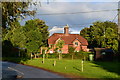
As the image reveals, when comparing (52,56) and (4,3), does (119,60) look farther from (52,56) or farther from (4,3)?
(4,3)

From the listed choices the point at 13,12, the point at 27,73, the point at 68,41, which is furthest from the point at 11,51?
the point at 13,12

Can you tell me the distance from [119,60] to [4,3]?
39.8 m

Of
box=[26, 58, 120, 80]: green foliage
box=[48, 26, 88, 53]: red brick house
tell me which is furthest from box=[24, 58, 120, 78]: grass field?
box=[48, 26, 88, 53]: red brick house

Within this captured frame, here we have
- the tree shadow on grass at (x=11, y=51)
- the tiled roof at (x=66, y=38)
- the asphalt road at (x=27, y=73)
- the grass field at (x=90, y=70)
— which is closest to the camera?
the asphalt road at (x=27, y=73)

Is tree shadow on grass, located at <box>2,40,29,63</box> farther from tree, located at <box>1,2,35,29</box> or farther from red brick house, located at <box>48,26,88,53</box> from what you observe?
tree, located at <box>1,2,35,29</box>

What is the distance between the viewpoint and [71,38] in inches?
2719

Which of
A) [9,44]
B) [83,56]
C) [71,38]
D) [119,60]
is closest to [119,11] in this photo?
Answer: [119,60]

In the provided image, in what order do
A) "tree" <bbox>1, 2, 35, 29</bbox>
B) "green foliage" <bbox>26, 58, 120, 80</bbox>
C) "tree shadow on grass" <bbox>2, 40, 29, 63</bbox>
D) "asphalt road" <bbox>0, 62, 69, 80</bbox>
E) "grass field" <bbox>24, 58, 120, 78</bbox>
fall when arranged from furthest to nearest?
"tree shadow on grass" <bbox>2, 40, 29, 63</bbox>, "grass field" <bbox>24, 58, 120, 78</bbox>, "green foliage" <bbox>26, 58, 120, 80</bbox>, "asphalt road" <bbox>0, 62, 69, 80</bbox>, "tree" <bbox>1, 2, 35, 29</bbox>

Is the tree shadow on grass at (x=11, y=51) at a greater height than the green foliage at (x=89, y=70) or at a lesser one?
greater

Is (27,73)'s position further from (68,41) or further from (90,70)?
(68,41)

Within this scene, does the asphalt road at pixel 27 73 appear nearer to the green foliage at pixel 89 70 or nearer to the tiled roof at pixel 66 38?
the green foliage at pixel 89 70

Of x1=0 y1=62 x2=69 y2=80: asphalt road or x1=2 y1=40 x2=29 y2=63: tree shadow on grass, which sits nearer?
x1=0 y1=62 x2=69 y2=80: asphalt road

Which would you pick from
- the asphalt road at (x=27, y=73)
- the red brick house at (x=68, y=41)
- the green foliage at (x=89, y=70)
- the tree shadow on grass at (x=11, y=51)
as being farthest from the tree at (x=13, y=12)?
the red brick house at (x=68, y=41)

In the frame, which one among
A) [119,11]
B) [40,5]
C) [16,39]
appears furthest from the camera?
[16,39]
